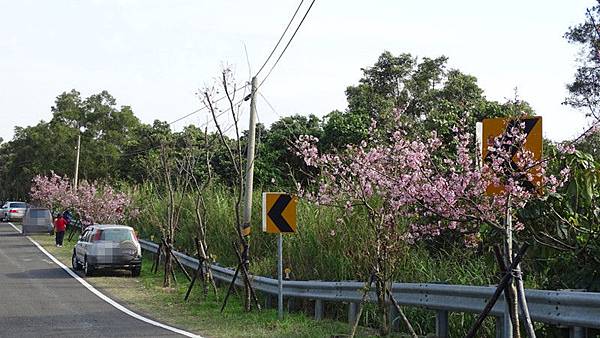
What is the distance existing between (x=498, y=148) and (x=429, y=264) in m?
5.96

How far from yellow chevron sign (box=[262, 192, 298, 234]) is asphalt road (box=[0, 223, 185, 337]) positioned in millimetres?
2644

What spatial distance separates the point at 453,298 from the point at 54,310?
28.9ft

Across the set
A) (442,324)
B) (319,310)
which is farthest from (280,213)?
(442,324)

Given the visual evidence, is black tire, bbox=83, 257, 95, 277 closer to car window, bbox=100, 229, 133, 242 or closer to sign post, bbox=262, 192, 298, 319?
car window, bbox=100, 229, 133, 242

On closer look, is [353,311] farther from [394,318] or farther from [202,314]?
[202,314]

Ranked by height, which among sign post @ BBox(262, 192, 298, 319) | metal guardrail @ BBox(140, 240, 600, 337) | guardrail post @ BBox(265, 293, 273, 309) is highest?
sign post @ BBox(262, 192, 298, 319)

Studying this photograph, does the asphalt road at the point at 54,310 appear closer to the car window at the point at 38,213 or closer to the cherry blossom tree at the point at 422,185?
the cherry blossom tree at the point at 422,185

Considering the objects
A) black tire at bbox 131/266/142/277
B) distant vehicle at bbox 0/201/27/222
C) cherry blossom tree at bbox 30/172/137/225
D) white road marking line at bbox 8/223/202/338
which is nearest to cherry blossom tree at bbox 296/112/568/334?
white road marking line at bbox 8/223/202/338

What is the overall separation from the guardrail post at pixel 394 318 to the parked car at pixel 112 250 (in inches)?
505

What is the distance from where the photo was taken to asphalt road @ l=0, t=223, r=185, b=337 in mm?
13133

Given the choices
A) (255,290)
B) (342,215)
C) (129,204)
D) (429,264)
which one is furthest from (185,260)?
(129,204)

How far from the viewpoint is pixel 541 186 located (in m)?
7.84

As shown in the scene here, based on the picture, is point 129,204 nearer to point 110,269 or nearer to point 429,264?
point 110,269

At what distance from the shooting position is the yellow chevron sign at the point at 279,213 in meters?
14.4
